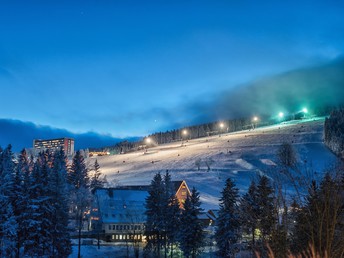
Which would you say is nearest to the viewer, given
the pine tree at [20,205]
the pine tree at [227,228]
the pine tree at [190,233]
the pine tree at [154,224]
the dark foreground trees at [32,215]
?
the dark foreground trees at [32,215]

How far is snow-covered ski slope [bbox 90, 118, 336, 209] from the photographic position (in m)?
102

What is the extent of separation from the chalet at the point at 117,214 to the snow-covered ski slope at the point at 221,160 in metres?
18.3

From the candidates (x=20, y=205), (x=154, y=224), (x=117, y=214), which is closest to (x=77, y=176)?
(x=117, y=214)

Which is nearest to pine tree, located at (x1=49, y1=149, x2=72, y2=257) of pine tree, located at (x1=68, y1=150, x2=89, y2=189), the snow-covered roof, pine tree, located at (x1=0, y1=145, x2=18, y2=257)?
pine tree, located at (x1=0, y1=145, x2=18, y2=257)

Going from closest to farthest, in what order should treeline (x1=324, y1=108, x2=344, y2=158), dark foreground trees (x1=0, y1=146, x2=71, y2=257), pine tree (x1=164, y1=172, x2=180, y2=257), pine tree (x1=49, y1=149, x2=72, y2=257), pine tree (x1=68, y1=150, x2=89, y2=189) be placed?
dark foreground trees (x1=0, y1=146, x2=71, y2=257) → pine tree (x1=49, y1=149, x2=72, y2=257) → pine tree (x1=164, y1=172, x2=180, y2=257) → pine tree (x1=68, y1=150, x2=89, y2=189) → treeline (x1=324, y1=108, x2=344, y2=158)

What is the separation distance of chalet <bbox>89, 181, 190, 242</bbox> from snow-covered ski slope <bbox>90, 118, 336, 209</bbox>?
60.1 ft

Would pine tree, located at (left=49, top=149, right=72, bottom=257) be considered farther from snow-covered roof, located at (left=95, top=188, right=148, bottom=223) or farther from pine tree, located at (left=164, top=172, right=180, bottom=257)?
snow-covered roof, located at (left=95, top=188, right=148, bottom=223)

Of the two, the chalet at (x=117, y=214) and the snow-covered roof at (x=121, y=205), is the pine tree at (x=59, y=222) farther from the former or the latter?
the snow-covered roof at (x=121, y=205)

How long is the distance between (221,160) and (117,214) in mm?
62234

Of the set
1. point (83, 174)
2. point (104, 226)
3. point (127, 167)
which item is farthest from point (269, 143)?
point (104, 226)

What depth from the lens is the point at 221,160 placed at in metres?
122

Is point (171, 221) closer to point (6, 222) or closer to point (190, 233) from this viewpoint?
point (190, 233)

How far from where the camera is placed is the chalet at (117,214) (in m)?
64.0

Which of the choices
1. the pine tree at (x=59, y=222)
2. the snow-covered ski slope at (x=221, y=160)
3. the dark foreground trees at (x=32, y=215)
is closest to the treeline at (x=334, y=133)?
the snow-covered ski slope at (x=221, y=160)
